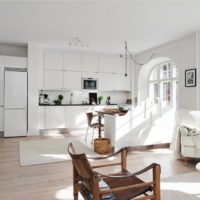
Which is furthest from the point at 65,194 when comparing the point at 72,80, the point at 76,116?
the point at 72,80

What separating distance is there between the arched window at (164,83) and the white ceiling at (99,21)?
3.62ft

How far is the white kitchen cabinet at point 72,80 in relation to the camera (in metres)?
6.61

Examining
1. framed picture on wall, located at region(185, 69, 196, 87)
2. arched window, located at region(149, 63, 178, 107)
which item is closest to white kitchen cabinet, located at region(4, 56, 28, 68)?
arched window, located at region(149, 63, 178, 107)

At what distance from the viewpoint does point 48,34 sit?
495 cm

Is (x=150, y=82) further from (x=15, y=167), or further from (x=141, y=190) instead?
(x=141, y=190)

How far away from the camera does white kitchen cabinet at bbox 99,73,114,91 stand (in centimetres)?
709

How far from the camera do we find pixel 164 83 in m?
6.60

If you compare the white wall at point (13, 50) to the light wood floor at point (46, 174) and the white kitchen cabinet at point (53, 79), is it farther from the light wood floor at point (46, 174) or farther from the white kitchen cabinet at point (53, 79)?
the light wood floor at point (46, 174)

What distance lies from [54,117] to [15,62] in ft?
6.54

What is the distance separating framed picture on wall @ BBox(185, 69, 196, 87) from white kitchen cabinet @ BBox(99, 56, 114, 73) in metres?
2.90

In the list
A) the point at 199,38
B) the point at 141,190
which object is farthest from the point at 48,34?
the point at 141,190

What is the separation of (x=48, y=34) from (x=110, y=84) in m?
3.00

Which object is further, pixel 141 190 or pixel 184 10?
pixel 184 10

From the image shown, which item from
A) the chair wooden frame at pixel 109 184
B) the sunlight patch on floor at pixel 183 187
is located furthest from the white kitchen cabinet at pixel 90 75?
the chair wooden frame at pixel 109 184
